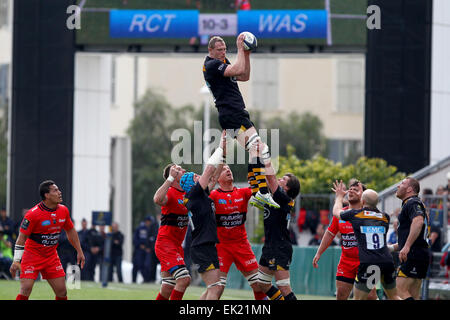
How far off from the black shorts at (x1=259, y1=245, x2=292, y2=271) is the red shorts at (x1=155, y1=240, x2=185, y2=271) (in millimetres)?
1175

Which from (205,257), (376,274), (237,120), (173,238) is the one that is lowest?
(376,274)

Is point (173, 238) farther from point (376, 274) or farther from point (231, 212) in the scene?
point (376, 274)

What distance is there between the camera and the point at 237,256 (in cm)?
1427

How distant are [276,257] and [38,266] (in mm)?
3422

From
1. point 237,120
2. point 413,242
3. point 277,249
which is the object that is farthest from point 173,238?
point 413,242

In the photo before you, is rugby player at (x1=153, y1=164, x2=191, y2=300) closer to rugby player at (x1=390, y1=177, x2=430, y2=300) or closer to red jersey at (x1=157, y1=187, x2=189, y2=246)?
red jersey at (x1=157, y1=187, x2=189, y2=246)

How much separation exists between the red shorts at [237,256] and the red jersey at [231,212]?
0.28ft

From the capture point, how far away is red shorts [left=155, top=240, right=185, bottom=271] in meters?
14.4

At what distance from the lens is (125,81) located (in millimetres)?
60688

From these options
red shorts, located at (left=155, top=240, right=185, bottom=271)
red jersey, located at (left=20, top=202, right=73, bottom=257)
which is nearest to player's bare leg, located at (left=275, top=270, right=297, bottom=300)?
red shorts, located at (left=155, top=240, right=185, bottom=271)

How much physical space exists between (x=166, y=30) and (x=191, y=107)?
25.3 metres

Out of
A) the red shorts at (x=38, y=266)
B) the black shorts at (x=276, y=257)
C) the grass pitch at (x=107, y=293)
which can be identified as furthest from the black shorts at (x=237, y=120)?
the grass pitch at (x=107, y=293)
